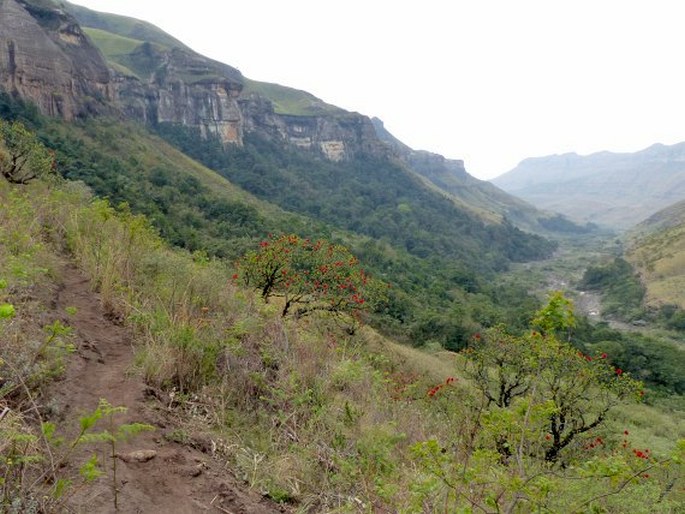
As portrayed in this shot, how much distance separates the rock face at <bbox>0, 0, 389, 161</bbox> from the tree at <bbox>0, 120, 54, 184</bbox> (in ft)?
164

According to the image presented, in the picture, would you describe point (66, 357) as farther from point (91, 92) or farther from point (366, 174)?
point (366, 174)

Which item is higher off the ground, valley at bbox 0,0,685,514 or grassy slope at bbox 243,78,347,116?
grassy slope at bbox 243,78,347,116

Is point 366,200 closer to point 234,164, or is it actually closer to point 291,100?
point 234,164

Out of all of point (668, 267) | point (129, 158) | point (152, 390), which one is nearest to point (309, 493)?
point (152, 390)

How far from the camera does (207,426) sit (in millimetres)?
3787

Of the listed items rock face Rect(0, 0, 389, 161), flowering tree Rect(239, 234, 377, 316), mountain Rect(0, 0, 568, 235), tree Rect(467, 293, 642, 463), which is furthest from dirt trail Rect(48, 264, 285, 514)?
mountain Rect(0, 0, 568, 235)

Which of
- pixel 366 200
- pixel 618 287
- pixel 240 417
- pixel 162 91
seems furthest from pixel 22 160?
pixel 366 200

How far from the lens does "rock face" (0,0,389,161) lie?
5803cm

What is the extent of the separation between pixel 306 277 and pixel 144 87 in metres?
104

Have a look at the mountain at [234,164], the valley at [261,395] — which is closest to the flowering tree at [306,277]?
the valley at [261,395]

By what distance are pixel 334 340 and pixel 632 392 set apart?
639 cm

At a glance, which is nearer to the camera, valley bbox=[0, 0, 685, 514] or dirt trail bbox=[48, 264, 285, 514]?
dirt trail bbox=[48, 264, 285, 514]

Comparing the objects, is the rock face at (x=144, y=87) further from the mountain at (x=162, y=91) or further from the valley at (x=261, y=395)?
the valley at (x=261, y=395)

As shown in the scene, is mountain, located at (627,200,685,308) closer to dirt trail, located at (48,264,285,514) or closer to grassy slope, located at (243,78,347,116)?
dirt trail, located at (48,264,285,514)
